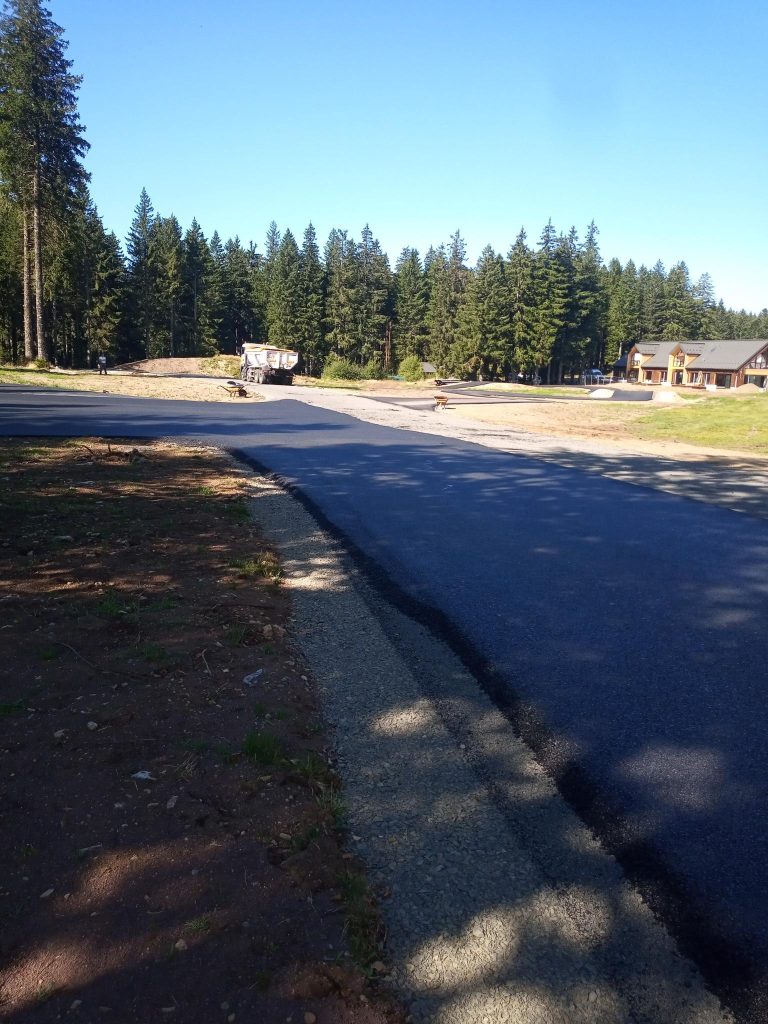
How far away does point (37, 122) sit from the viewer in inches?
1553

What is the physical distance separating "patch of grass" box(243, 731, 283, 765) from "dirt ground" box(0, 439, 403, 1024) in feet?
0.04

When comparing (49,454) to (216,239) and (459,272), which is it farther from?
(216,239)

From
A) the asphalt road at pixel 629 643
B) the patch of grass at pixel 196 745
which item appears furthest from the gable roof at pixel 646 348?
the patch of grass at pixel 196 745

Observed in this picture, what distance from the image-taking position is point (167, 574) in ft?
21.1

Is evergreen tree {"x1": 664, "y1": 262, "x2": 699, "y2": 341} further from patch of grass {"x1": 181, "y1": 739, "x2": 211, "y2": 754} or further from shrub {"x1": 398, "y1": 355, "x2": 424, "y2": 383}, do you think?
patch of grass {"x1": 181, "y1": 739, "x2": 211, "y2": 754}

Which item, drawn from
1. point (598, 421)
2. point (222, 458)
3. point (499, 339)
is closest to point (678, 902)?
point (222, 458)

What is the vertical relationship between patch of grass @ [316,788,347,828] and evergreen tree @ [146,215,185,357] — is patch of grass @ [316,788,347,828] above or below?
below

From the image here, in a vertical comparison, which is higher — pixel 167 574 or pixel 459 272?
pixel 459 272

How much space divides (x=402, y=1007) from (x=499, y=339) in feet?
251

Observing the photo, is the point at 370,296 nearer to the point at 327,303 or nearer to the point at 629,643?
the point at 327,303

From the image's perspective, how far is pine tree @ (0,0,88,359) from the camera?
38.4 metres

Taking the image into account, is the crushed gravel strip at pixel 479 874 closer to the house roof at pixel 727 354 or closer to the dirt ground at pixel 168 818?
the dirt ground at pixel 168 818


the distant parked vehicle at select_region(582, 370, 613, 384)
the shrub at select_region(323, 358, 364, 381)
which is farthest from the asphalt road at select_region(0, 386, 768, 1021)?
the distant parked vehicle at select_region(582, 370, 613, 384)

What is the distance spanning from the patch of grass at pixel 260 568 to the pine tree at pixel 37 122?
4008 centimetres
